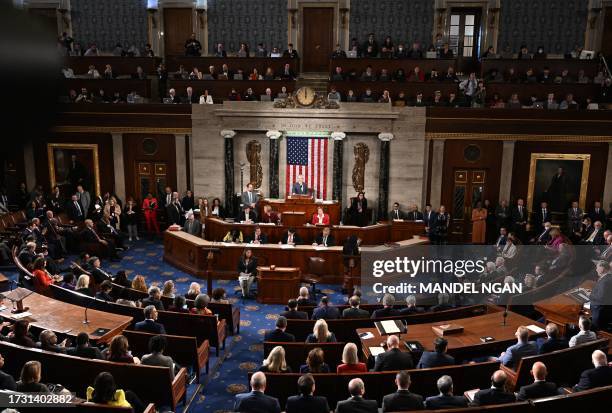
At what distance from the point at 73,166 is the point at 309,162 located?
7.13 m

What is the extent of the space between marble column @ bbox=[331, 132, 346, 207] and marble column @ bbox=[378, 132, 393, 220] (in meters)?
1.11

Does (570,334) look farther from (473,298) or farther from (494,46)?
(494,46)

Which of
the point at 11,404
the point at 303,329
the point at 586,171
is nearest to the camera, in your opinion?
the point at 11,404

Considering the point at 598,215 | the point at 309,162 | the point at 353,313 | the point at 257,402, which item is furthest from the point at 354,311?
the point at 598,215

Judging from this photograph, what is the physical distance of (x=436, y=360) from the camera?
6793 mm

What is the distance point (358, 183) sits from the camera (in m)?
16.5

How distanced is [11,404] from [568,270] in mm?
10409

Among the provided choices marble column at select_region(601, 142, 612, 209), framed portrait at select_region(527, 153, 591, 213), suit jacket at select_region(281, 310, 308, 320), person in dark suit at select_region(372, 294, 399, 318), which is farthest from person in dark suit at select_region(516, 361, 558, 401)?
marble column at select_region(601, 142, 612, 209)

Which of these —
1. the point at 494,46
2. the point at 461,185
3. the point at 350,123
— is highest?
the point at 494,46

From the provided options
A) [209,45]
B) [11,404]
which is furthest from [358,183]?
[11,404]

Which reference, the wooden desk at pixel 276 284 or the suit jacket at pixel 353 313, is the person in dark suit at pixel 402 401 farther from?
the wooden desk at pixel 276 284

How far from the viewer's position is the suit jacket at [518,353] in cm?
705

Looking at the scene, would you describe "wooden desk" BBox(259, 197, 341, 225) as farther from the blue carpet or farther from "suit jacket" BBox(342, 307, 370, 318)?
"suit jacket" BBox(342, 307, 370, 318)

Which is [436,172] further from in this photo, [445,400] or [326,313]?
[445,400]
